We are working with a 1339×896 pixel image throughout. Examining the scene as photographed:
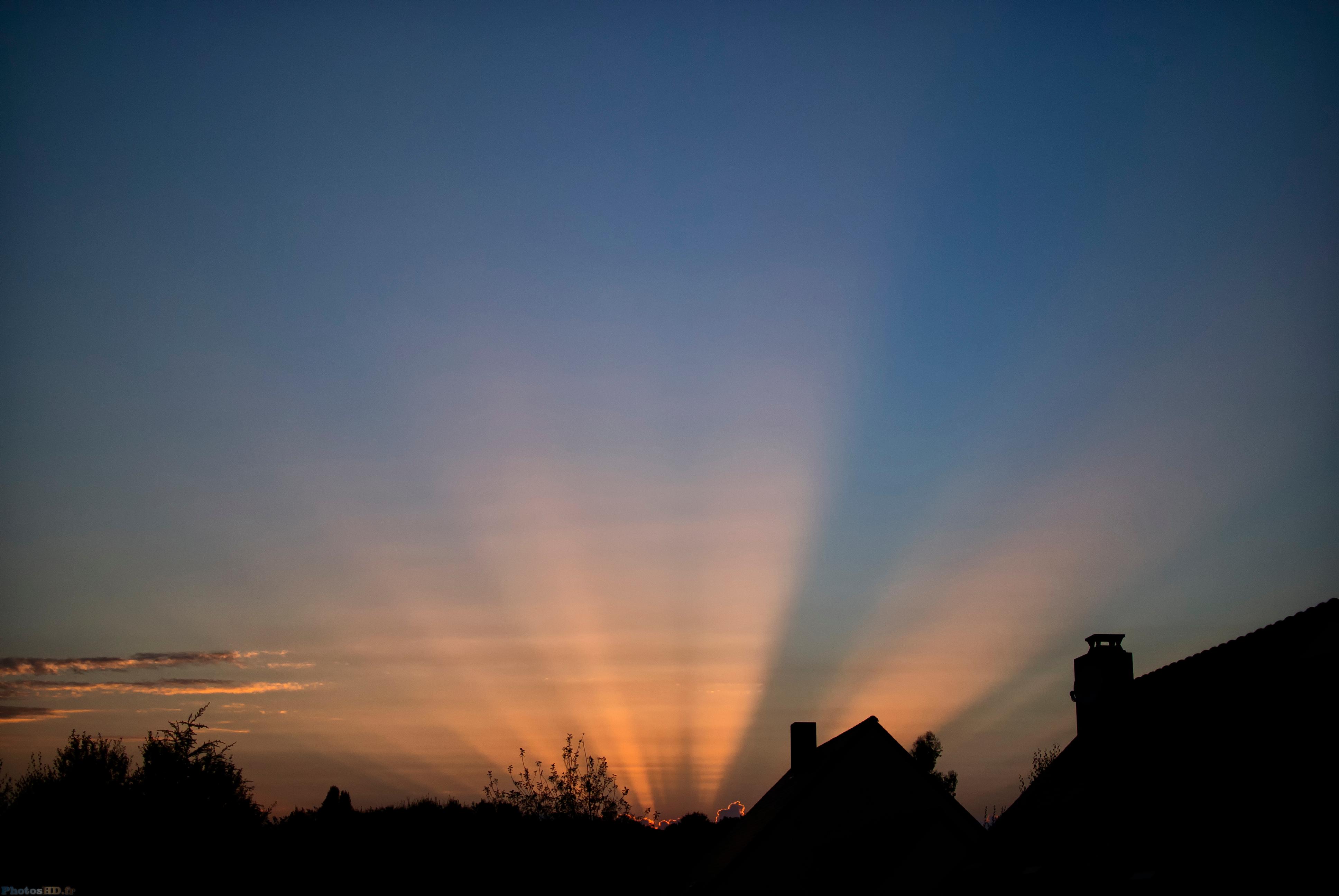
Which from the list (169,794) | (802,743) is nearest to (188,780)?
(169,794)

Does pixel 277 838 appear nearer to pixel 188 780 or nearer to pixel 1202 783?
pixel 188 780

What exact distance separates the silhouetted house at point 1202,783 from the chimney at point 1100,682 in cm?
9

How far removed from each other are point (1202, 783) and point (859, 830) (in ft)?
59.6

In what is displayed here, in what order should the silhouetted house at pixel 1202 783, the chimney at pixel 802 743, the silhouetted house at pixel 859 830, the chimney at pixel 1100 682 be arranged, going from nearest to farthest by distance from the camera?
1. the silhouetted house at pixel 1202 783
2. the chimney at pixel 1100 682
3. the silhouetted house at pixel 859 830
4. the chimney at pixel 802 743

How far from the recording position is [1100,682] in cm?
2148

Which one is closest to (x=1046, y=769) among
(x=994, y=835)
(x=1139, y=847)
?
(x=994, y=835)

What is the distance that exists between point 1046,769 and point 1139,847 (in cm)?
822

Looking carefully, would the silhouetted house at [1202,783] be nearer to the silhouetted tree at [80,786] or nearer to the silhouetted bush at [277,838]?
the silhouetted bush at [277,838]

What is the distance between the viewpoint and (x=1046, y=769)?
69.7ft

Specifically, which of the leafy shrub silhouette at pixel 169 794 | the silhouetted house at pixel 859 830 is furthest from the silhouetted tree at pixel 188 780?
the silhouetted house at pixel 859 830

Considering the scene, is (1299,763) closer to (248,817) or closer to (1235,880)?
(1235,880)

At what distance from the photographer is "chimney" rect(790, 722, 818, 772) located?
38.6 meters

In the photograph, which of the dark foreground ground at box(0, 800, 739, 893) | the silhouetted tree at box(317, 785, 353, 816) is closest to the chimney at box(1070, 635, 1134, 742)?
the dark foreground ground at box(0, 800, 739, 893)

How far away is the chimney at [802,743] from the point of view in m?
38.6
